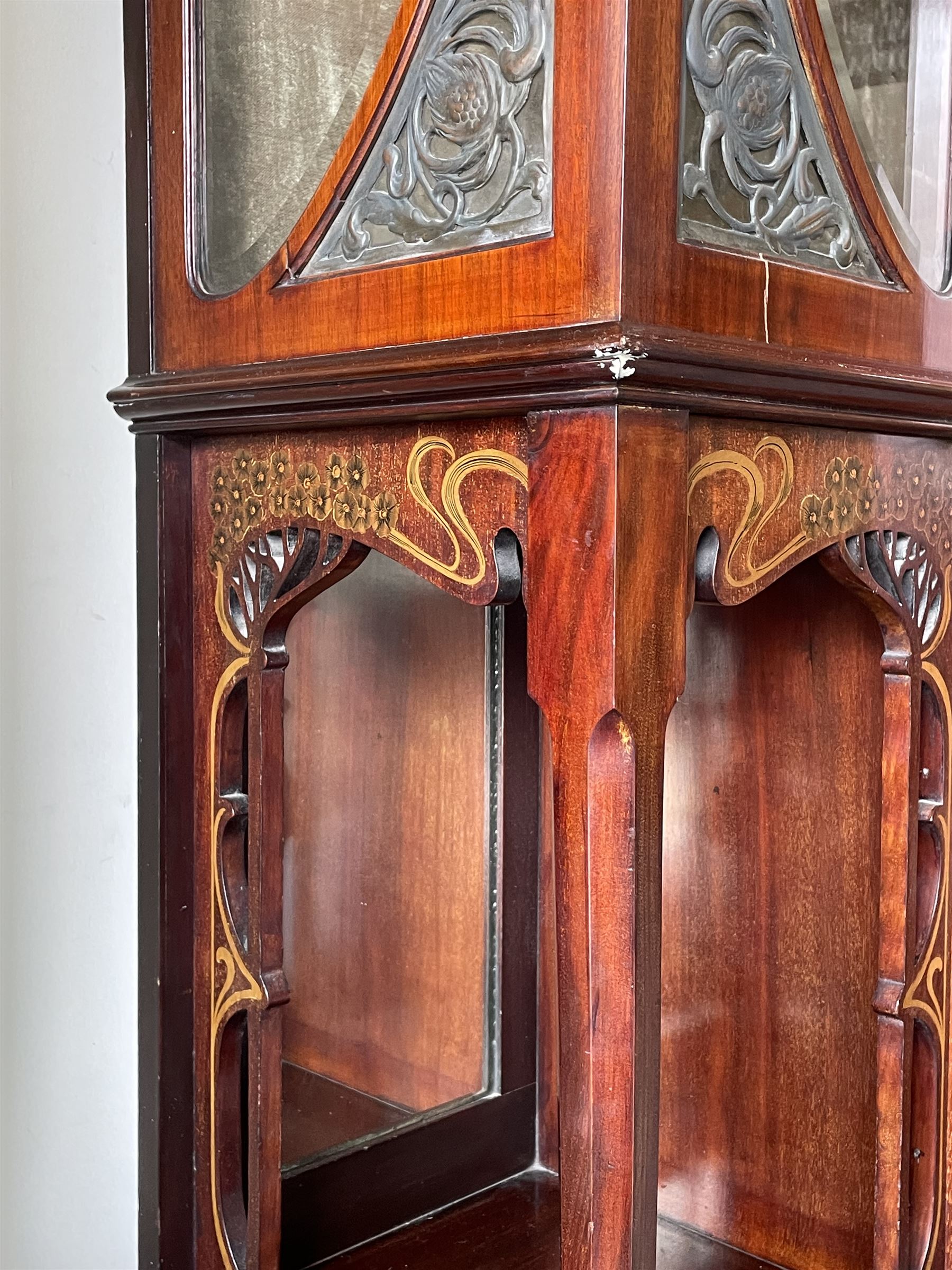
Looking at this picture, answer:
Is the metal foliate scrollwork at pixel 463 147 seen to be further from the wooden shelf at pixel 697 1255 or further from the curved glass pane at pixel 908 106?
the wooden shelf at pixel 697 1255

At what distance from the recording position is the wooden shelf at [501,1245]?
1.17 m

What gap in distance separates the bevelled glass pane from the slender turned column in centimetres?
29

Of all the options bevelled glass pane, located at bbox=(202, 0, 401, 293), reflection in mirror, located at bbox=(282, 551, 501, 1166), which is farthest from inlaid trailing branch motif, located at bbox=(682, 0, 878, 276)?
reflection in mirror, located at bbox=(282, 551, 501, 1166)

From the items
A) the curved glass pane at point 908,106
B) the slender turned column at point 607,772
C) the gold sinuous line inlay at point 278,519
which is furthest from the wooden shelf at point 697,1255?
the curved glass pane at point 908,106

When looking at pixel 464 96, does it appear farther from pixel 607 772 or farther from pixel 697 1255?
pixel 697 1255

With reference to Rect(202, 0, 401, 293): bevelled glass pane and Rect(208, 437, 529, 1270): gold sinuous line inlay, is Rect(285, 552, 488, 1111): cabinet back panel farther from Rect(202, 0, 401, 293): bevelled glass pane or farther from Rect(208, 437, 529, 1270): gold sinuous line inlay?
Rect(202, 0, 401, 293): bevelled glass pane

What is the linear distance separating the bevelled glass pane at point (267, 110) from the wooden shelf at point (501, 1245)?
31.4 inches

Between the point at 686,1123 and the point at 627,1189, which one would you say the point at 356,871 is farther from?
the point at 627,1189

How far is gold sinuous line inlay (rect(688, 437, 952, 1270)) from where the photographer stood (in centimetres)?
79

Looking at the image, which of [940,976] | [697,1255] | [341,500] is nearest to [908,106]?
[341,500]

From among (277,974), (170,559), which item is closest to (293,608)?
(170,559)

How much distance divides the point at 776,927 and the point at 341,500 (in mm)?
566

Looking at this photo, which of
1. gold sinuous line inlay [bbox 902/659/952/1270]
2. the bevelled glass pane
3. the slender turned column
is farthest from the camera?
gold sinuous line inlay [bbox 902/659/952/1270]

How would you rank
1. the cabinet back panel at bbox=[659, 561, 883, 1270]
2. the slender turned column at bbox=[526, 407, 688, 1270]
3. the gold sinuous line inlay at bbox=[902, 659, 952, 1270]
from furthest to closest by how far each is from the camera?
the cabinet back panel at bbox=[659, 561, 883, 1270]
the gold sinuous line inlay at bbox=[902, 659, 952, 1270]
the slender turned column at bbox=[526, 407, 688, 1270]
